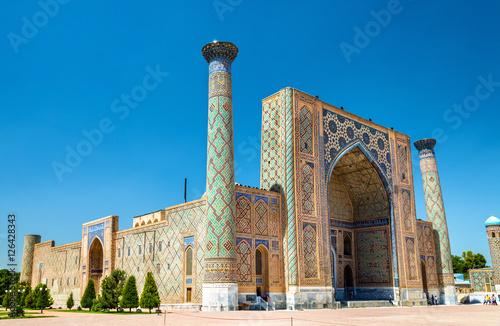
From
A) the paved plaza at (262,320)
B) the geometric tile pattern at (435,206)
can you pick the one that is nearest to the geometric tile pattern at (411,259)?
the geometric tile pattern at (435,206)

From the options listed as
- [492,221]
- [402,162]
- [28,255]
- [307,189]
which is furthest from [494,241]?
[28,255]

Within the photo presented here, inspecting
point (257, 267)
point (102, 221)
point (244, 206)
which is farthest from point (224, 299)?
point (102, 221)

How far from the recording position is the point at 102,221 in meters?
22.3

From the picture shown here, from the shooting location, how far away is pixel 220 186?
13930mm

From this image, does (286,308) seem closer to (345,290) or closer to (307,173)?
(307,173)

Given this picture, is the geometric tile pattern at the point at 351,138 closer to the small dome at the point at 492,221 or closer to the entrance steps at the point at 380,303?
the entrance steps at the point at 380,303

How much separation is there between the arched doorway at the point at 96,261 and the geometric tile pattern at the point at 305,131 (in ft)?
39.9

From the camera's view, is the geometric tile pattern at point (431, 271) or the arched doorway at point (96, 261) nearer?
the geometric tile pattern at point (431, 271)

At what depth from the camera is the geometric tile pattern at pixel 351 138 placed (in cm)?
1808

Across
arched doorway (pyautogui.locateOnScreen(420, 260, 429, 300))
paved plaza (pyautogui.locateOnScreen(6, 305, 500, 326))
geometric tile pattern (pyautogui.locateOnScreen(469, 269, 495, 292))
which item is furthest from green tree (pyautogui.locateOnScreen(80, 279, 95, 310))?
geometric tile pattern (pyautogui.locateOnScreen(469, 269, 495, 292))

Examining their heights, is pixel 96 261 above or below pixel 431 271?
above

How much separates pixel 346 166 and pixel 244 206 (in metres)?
7.61

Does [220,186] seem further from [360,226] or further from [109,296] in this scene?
[360,226]

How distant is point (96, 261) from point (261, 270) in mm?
11761
